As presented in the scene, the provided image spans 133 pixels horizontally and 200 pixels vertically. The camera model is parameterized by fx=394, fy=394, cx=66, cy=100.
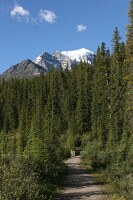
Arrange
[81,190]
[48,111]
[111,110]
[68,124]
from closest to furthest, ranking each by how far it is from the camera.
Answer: [81,190], [111,110], [68,124], [48,111]

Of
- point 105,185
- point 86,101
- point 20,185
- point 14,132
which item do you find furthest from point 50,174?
point 14,132

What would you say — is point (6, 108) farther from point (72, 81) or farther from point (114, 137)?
point (114, 137)

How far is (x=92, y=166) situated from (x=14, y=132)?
95135 millimetres

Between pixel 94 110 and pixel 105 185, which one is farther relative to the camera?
pixel 94 110

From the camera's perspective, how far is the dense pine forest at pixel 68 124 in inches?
767

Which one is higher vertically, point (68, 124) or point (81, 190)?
point (68, 124)

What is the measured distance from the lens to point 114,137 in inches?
2532

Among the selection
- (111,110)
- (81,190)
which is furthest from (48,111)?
(81,190)

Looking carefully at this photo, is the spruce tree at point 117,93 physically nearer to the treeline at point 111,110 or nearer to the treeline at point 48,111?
the treeline at point 111,110

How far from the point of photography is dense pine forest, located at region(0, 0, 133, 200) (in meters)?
19.5

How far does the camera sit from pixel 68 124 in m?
103

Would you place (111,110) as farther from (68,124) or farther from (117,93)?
(68,124)

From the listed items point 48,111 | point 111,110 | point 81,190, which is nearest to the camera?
point 81,190

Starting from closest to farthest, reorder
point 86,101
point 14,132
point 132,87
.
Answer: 1. point 132,87
2. point 86,101
3. point 14,132
